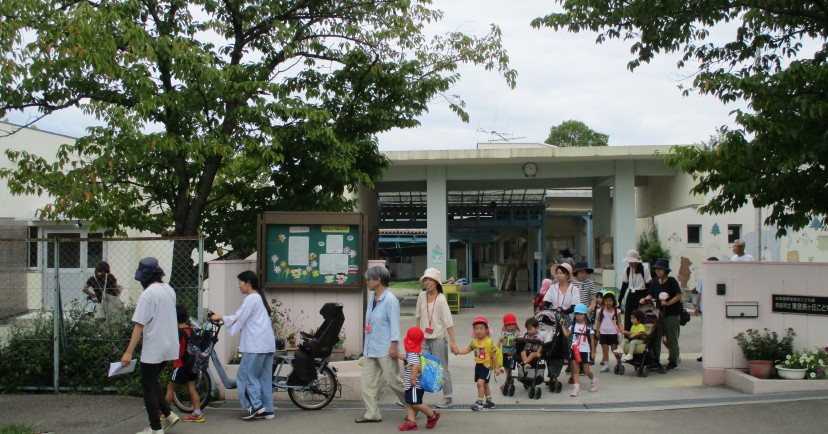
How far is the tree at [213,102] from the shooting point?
32.5 feet

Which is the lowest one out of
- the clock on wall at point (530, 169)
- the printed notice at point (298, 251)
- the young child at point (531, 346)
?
the young child at point (531, 346)

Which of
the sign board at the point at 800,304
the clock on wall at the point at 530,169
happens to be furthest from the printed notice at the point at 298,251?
the clock on wall at the point at 530,169

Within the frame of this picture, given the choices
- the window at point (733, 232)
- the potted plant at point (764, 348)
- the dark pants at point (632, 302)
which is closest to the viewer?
the potted plant at point (764, 348)

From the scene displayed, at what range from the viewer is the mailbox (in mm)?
9945

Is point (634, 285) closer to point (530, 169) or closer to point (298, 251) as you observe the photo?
point (298, 251)

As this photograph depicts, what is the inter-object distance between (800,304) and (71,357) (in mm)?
9199

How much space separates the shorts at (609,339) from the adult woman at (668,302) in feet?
2.03

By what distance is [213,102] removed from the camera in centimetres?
1112

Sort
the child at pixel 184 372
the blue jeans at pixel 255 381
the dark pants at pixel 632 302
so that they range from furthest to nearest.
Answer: the dark pants at pixel 632 302
the blue jeans at pixel 255 381
the child at pixel 184 372

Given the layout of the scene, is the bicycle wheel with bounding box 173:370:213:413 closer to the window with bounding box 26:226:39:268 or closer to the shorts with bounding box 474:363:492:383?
the shorts with bounding box 474:363:492:383

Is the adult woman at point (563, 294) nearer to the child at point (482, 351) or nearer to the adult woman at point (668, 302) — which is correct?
the child at point (482, 351)

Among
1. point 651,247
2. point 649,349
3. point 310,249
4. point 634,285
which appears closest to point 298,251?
point 310,249

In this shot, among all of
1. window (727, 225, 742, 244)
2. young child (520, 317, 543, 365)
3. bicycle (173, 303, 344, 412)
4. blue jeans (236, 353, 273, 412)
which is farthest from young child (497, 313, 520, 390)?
window (727, 225, 742, 244)

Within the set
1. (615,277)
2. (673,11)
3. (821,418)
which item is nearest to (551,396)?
(821,418)
